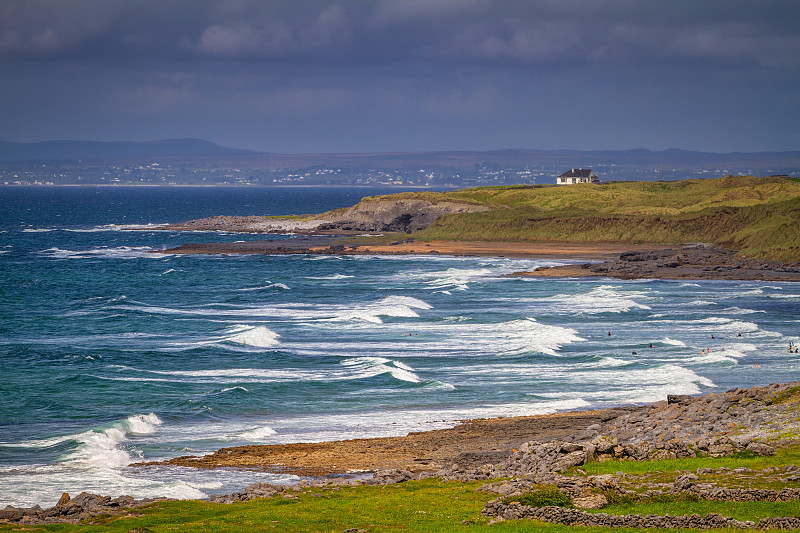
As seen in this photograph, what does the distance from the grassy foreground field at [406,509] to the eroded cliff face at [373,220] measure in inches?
4726

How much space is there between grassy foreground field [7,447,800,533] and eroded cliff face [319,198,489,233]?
395ft

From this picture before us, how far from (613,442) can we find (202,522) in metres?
12.5

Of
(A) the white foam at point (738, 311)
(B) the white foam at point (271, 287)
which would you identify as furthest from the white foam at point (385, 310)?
(A) the white foam at point (738, 311)

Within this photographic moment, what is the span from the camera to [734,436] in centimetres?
2539

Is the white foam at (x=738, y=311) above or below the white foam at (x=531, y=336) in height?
above

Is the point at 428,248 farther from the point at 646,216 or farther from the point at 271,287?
the point at 271,287

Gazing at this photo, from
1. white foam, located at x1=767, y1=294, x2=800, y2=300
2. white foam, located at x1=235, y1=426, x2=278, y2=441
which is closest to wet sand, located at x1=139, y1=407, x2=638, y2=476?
white foam, located at x1=235, y1=426, x2=278, y2=441

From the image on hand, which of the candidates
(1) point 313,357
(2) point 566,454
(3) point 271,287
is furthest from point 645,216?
(2) point 566,454

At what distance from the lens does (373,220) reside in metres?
150

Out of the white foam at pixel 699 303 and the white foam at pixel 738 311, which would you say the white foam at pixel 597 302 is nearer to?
the white foam at pixel 699 303

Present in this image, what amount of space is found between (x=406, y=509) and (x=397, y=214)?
423 ft

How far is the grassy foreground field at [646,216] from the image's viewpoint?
10400cm

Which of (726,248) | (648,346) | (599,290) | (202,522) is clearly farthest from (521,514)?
(726,248)

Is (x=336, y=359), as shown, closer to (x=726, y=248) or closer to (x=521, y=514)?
(x=521, y=514)
